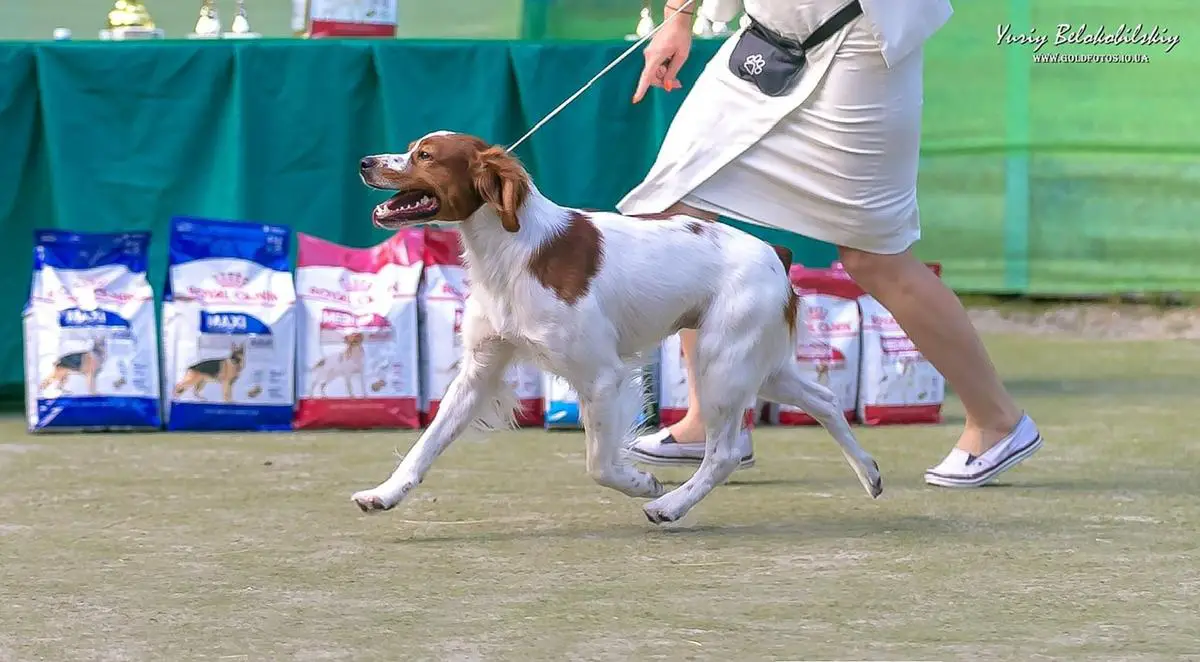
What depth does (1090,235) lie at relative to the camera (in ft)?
25.7

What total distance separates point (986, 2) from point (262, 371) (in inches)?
175

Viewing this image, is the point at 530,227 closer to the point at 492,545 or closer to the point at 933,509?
the point at 492,545

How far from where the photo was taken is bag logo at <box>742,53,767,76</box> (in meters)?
3.62

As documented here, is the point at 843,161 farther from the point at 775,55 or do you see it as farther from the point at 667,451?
the point at 667,451

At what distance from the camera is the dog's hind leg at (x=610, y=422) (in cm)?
321

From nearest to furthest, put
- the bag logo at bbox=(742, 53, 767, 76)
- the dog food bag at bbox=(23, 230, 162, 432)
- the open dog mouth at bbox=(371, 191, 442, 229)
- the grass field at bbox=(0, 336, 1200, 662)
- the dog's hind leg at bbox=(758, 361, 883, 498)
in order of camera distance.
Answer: the grass field at bbox=(0, 336, 1200, 662) < the open dog mouth at bbox=(371, 191, 442, 229) < the dog's hind leg at bbox=(758, 361, 883, 498) < the bag logo at bbox=(742, 53, 767, 76) < the dog food bag at bbox=(23, 230, 162, 432)

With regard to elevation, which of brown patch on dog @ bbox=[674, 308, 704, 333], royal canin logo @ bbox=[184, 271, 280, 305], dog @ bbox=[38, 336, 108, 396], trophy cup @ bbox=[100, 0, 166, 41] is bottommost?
dog @ bbox=[38, 336, 108, 396]

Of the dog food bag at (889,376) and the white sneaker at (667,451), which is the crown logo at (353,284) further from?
A: the dog food bag at (889,376)

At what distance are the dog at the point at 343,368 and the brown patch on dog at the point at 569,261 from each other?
158cm

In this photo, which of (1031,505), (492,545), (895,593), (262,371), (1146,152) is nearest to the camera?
(895,593)

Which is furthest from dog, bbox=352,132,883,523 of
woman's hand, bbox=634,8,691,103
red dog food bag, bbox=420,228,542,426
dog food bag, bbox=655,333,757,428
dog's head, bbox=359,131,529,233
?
red dog food bag, bbox=420,228,542,426

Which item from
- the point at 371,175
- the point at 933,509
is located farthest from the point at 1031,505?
the point at 371,175

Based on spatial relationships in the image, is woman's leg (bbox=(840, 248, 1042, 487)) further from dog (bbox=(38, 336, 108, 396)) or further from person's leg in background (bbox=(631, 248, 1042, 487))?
dog (bbox=(38, 336, 108, 396))

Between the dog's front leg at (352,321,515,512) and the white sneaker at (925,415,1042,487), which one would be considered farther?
the white sneaker at (925,415,1042,487)
